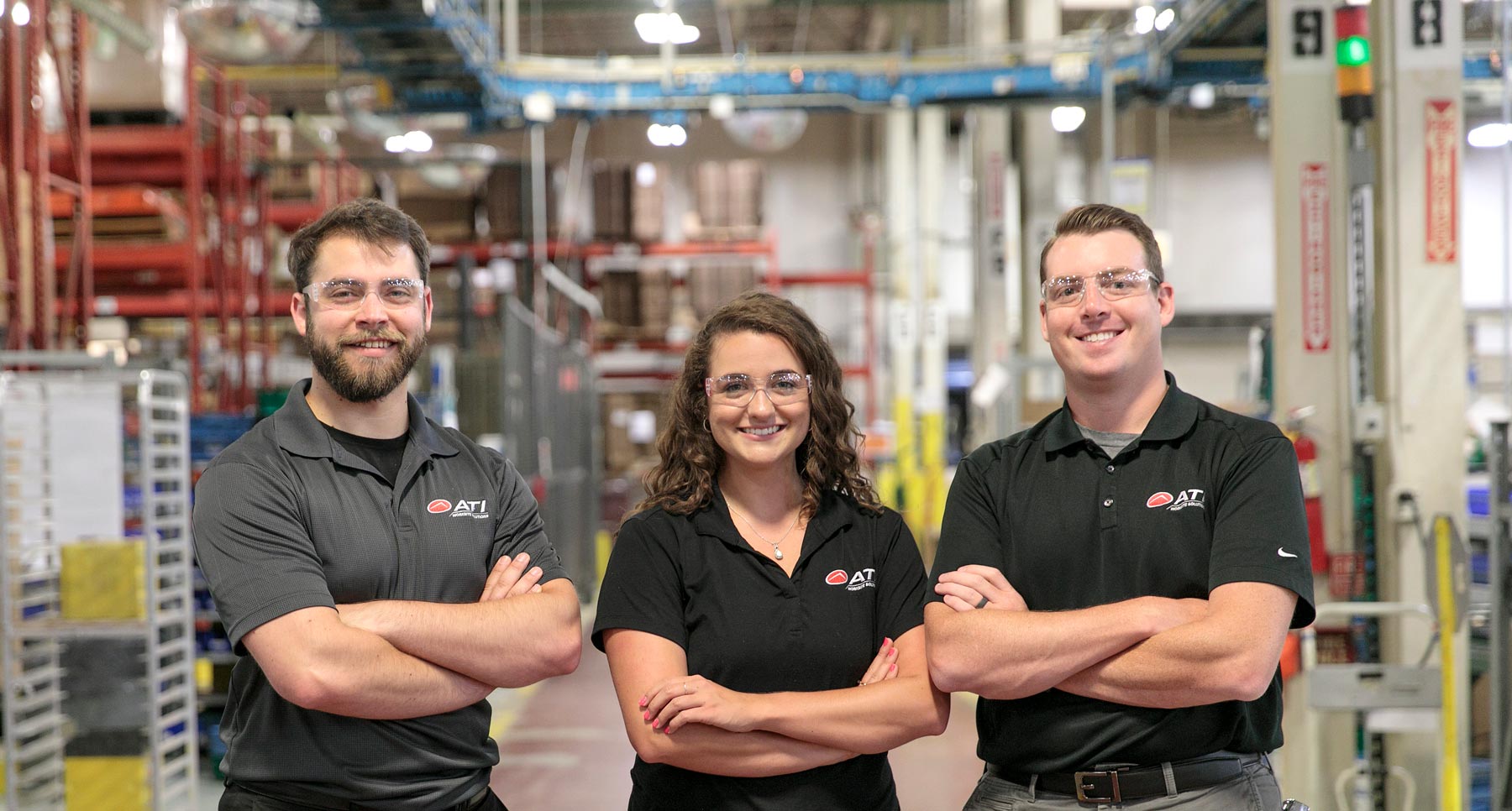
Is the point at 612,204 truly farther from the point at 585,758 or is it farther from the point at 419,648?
the point at 419,648

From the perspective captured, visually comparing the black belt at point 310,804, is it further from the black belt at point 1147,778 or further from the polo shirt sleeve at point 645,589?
the black belt at point 1147,778

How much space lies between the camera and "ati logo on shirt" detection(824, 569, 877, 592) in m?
2.52

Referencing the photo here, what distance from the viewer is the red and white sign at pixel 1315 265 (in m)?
5.05

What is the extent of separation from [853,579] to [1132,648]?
56cm

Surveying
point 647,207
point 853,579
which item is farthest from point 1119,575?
point 647,207

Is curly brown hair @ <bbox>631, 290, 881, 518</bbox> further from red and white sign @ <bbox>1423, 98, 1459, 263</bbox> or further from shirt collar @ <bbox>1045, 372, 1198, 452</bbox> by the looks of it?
red and white sign @ <bbox>1423, 98, 1459, 263</bbox>

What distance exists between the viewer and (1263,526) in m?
2.38

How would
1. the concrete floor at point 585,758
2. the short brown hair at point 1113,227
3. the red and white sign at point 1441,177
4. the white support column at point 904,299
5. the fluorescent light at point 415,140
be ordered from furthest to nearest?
the white support column at point 904,299 → the fluorescent light at point 415,140 → the concrete floor at point 585,758 → the red and white sign at point 1441,177 → the short brown hair at point 1113,227

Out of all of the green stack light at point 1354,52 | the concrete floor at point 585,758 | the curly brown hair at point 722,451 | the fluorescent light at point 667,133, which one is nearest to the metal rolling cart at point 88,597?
the concrete floor at point 585,758

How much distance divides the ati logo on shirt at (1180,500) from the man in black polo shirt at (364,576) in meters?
1.21

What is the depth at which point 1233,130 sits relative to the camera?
22641mm

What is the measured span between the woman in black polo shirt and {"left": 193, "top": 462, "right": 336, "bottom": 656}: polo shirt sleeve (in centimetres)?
58

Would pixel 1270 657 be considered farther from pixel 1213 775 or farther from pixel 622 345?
pixel 622 345

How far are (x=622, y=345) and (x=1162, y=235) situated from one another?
11198 millimetres
